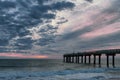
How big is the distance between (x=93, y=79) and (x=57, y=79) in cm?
409

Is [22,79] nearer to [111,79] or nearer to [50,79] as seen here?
[50,79]

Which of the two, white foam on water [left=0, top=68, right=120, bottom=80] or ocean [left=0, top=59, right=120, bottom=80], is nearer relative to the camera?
white foam on water [left=0, top=68, right=120, bottom=80]

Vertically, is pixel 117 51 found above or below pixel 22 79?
above

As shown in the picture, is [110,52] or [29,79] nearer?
[29,79]

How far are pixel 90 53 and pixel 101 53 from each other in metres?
10.4

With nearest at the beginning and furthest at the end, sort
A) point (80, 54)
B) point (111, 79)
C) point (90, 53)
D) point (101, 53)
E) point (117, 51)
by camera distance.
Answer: point (111, 79)
point (117, 51)
point (101, 53)
point (90, 53)
point (80, 54)

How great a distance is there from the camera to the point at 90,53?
72.1 meters

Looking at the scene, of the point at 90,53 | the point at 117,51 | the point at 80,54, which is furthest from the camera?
the point at 80,54

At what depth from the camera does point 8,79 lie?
1148 inches

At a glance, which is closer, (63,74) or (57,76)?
(57,76)

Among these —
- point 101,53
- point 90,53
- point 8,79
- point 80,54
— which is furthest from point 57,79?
point 80,54

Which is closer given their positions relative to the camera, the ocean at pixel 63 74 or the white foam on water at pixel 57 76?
the white foam on water at pixel 57 76

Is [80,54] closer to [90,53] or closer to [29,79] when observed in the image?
[90,53]

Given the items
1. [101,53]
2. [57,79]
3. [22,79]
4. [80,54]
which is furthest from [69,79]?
[80,54]
